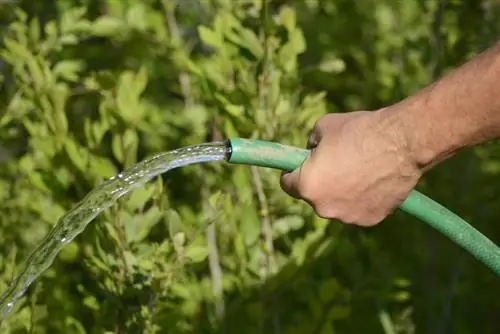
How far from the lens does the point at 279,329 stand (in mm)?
2705

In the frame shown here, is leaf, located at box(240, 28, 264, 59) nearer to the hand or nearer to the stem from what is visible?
the stem

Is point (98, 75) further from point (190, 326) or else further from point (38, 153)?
point (190, 326)

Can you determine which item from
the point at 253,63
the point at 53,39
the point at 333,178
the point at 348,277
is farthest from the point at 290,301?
the point at 333,178

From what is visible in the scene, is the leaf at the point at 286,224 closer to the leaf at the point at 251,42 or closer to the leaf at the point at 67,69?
the leaf at the point at 251,42

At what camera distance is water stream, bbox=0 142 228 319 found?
75.9 inches

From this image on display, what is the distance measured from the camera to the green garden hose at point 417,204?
178 cm

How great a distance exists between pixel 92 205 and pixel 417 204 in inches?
22.5

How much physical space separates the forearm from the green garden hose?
4.6 inches

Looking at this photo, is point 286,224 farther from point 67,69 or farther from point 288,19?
point 67,69

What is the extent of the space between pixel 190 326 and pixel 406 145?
1064 mm

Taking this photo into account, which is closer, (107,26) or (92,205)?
(92,205)

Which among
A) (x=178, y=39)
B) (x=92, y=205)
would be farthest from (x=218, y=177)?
(x=92, y=205)

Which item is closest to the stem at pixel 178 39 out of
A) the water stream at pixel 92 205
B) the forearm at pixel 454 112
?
the water stream at pixel 92 205

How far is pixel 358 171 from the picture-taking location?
1740mm
